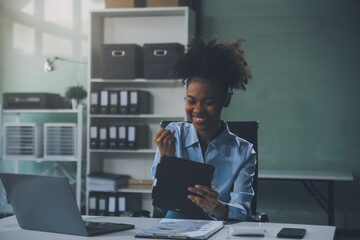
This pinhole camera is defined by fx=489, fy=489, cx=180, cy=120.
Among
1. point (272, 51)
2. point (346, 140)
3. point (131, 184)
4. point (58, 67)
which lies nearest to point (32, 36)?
point (58, 67)

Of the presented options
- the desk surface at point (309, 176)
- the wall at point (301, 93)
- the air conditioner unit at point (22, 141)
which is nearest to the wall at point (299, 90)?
the wall at point (301, 93)

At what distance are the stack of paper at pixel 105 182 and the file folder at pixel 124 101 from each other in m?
0.58

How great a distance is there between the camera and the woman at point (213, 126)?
6.29ft

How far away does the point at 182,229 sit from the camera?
1584 millimetres

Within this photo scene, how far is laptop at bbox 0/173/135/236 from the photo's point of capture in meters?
1.47

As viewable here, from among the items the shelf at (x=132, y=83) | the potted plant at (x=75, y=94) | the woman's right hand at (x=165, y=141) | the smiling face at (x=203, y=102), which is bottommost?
Result: the woman's right hand at (x=165, y=141)

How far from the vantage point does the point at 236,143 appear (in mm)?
1996

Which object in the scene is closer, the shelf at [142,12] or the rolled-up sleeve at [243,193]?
the rolled-up sleeve at [243,193]

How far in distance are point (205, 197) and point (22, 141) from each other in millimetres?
3138

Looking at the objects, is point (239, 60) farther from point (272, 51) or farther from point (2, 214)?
point (2, 214)

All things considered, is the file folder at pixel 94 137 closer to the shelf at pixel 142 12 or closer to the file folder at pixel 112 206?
the file folder at pixel 112 206

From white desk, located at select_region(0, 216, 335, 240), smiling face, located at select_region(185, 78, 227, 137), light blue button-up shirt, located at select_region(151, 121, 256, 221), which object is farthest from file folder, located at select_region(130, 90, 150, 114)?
white desk, located at select_region(0, 216, 335, 240)

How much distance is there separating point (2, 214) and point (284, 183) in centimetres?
280

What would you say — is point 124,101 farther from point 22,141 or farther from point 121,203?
point 22,141
